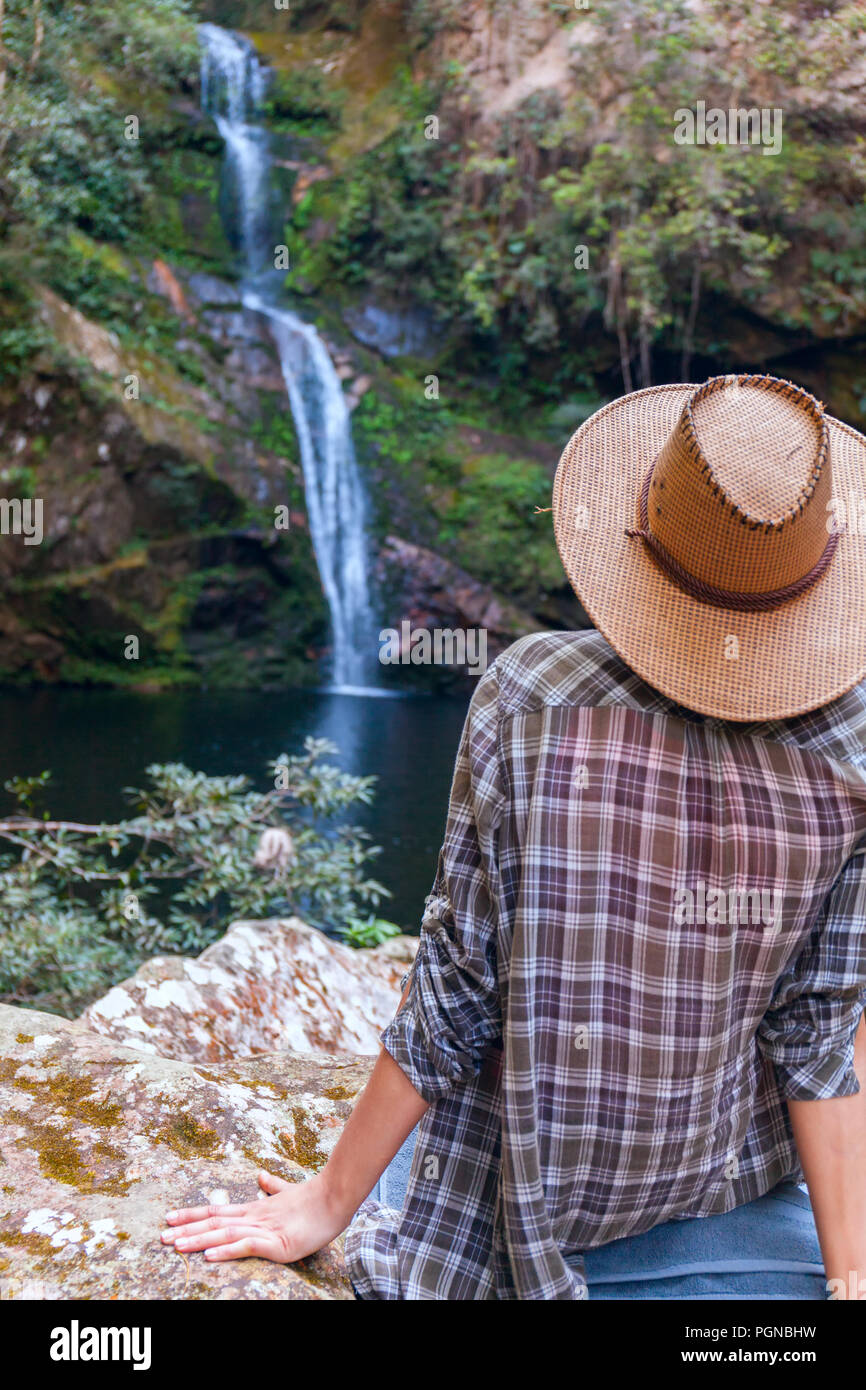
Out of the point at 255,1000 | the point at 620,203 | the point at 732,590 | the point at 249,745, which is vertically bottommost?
the point at 255,1000

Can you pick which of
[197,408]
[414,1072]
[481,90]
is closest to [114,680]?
[197,408]

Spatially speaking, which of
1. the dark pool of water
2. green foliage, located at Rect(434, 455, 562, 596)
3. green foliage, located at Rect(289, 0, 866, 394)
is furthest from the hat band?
green foliage, located at Rect(434, 455, 562, 596)

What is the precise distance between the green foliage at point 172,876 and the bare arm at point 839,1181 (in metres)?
2.79

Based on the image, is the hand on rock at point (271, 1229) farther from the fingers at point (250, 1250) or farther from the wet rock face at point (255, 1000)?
the wet rock face at point (255, 1000)

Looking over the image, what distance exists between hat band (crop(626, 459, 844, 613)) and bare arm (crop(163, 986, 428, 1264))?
18.9 inches

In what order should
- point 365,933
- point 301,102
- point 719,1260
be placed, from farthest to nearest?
point 301,102 → point 365,933 → point 719,1260

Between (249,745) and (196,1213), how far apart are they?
6.98 m

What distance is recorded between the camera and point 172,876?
13.0 ft

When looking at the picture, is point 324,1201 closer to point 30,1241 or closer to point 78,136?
point 30,1241

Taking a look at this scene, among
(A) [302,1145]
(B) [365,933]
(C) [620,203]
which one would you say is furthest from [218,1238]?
(C) [620,203]

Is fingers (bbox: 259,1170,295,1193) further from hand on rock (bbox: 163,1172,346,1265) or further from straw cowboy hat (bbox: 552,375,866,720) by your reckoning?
straw cowboy hat (bbox: 552,375,866,720)

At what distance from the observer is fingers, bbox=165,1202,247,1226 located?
44.8 inches

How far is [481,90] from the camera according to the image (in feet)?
36.9

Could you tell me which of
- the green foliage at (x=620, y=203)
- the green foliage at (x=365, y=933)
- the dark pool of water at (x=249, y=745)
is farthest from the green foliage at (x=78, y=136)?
the green foliage at (x=365, y=933)
